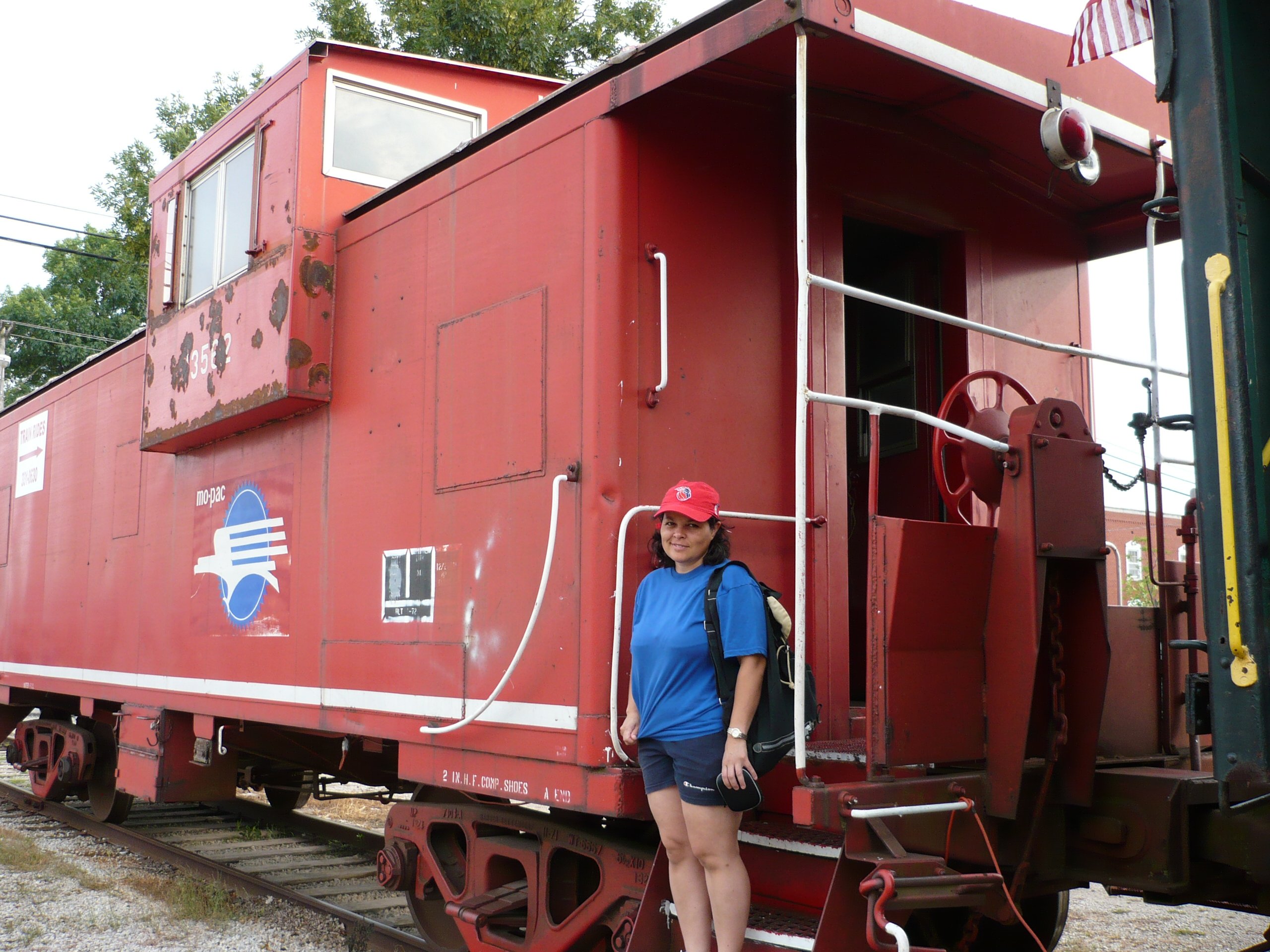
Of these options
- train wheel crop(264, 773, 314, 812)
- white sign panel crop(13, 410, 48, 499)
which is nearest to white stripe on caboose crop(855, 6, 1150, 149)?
train wheel crop(264, 773, 314, 812)

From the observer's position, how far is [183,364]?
580 centimetres

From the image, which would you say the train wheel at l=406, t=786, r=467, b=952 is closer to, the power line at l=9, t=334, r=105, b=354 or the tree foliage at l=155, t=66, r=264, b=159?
the tree foliage at l=155, t=66, r=264, b=159

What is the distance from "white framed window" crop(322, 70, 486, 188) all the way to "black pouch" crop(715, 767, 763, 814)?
3.48 m

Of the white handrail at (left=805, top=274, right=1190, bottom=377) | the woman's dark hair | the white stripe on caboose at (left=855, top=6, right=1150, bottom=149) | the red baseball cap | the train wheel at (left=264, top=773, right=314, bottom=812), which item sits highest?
the white stripe on caboose at (left=855, top=6, right=1150, bottom=149)

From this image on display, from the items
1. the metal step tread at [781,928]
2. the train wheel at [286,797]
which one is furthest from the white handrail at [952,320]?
the train wheel at [286,797]

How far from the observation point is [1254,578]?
2.16 meters

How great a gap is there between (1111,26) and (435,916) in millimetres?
4140

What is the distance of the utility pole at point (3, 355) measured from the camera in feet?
71.8

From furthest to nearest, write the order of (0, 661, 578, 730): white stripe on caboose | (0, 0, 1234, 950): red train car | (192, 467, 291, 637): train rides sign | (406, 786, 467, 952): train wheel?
(192, 467, 291, 637): train rides sign → (406, 786, 467, 952): train wheel → (0, 661, 578, 730): white stripe on caboose → (0, 0, 1234, 950): red train car

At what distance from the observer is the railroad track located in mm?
5555

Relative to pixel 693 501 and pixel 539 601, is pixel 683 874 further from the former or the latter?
pixel 693 501

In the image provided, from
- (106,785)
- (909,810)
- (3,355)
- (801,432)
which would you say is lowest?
(106,785)

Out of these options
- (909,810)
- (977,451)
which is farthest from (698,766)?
(977,451)

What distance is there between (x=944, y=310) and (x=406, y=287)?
213cm
